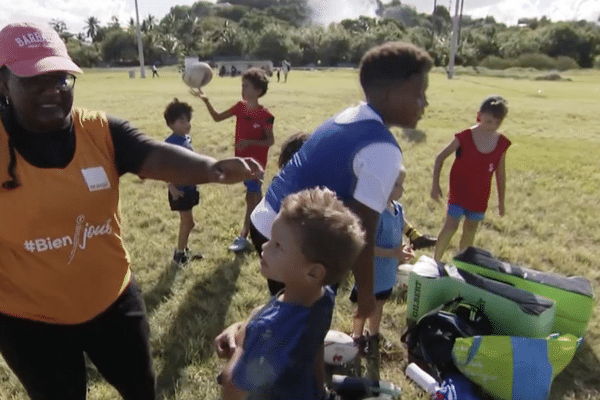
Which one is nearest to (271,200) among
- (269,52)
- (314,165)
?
(314,165)

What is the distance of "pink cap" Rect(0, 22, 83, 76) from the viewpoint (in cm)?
181

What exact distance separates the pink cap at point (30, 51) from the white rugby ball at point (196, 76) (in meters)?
3.73

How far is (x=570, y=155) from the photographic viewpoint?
1022 cm

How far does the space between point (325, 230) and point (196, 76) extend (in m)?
4.42

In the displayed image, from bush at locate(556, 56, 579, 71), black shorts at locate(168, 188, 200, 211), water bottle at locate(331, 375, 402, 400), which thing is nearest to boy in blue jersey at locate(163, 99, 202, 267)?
black shorts at locate(168, 188, 200, 211)

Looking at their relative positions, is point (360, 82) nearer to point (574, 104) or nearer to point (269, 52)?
point (574, 104)

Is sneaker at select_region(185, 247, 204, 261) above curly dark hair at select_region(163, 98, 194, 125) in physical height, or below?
below

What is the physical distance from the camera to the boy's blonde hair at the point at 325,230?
5.73ft

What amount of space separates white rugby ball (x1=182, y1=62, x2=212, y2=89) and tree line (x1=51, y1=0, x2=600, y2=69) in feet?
128

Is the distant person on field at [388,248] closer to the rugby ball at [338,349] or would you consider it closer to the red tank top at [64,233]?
the rugby ball at [338,349]

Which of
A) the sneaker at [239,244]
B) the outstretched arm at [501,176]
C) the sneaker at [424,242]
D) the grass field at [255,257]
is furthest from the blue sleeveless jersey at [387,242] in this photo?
the sneaker at [239,244]

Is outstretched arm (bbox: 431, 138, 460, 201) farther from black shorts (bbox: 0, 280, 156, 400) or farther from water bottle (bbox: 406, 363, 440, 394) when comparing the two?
black shorts (bbox: 0, 280, 156, 400)

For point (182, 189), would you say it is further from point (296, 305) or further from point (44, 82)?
point (296, 305)

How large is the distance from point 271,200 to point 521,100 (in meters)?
22.9
